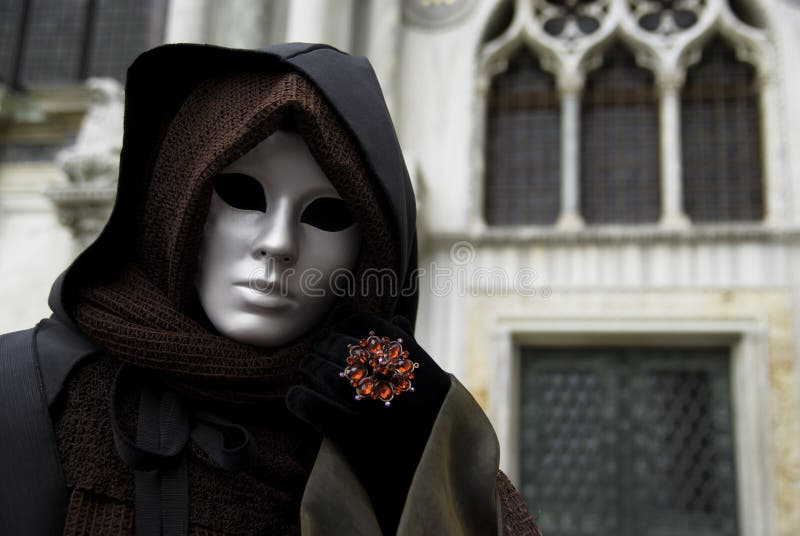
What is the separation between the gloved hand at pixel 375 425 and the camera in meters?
1.09

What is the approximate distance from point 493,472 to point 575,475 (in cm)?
441

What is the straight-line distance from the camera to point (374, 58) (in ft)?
18.8

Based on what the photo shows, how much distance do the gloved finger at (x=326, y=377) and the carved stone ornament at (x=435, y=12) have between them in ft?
17.2

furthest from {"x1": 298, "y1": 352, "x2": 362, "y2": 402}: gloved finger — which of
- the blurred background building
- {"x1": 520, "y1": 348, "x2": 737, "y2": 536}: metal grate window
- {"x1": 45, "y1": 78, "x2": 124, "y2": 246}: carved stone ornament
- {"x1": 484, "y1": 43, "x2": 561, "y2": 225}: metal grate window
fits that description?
{"x1": 484, "y1": 43, "x2": 561, "y2": 225}: metal grate window

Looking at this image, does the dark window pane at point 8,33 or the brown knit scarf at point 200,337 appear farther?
the dark window pane at point 8,33

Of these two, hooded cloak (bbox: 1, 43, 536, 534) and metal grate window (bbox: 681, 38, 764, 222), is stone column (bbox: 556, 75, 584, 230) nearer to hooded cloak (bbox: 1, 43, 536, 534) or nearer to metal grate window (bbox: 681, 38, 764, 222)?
metal grate window (bbox: 681, 38, 764, 222)

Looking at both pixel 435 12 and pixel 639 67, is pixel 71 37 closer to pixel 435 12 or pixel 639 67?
pixel 435 12

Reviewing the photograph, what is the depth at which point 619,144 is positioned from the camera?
18.8ft

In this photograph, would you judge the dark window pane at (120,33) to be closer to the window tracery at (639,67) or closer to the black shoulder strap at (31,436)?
the window tracery at (639,67)

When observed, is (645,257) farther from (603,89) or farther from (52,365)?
(52,365)

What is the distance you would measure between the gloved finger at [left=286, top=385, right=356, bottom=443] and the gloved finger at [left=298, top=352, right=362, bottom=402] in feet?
0.06

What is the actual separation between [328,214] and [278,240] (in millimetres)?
115

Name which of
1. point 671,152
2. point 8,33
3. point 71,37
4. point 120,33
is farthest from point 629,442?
point 8,33

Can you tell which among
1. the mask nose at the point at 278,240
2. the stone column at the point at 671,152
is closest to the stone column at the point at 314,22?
the stone column at the point at 671,152
